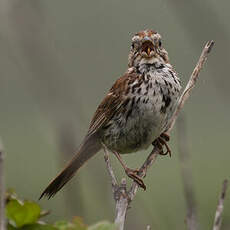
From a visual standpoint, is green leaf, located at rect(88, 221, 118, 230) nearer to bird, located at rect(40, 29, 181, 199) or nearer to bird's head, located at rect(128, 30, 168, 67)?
bird, located at rect(40, 29, 181, 199)

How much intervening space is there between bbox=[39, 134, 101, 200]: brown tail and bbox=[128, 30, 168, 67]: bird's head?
0.64 metres

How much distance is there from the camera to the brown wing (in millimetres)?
5188

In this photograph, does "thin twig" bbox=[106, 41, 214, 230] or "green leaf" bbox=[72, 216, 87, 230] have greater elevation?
"green leaf" bbox=[72, 216, 87, 230]

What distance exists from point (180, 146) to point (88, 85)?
1105 cm

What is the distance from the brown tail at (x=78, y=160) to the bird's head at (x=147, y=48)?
2.08 ft

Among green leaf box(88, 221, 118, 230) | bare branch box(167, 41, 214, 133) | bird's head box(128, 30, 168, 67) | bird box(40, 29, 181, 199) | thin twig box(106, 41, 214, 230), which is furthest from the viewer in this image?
bird's head box(128, 30, 168, 67)

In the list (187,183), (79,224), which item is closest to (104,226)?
(79,224)

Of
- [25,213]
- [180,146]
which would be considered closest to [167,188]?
[180,146]

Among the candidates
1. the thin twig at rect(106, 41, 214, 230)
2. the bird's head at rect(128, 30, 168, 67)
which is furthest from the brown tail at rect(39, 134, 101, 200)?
the thin twig at rect(106, 41, 214, 230)

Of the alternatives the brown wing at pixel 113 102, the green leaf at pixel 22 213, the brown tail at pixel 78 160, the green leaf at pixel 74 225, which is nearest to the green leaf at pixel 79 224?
the green leaf at pixel 74 225

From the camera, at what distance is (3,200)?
2590mm

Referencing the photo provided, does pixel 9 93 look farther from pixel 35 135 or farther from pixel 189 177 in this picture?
pixel 189 177

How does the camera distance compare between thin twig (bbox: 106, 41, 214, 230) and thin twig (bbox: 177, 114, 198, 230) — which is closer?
thin twig (bbox: 106, 41, 214, 230)

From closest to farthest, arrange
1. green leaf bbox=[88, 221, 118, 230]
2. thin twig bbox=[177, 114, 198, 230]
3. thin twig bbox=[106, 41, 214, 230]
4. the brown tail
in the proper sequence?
green leaf bbox=[88, 221, 118, 230], thin twig bbox=[106, 41, 214, 230], thin twig bbox=[177, 114, 198, 230], the brown tail
